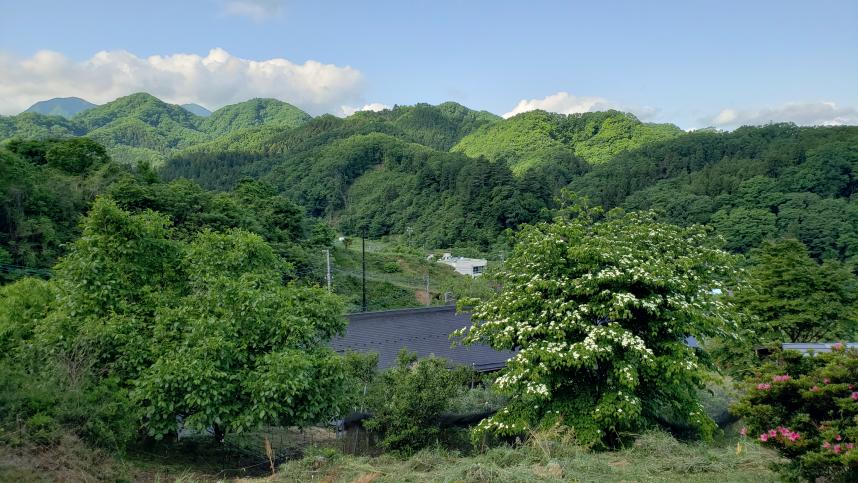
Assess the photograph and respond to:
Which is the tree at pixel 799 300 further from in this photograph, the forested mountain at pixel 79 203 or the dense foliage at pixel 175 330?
the forested mountain at pixel 79 203

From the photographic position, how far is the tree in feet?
59.7

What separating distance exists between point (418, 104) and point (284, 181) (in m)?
77.1

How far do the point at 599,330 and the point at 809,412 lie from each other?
2.77 m

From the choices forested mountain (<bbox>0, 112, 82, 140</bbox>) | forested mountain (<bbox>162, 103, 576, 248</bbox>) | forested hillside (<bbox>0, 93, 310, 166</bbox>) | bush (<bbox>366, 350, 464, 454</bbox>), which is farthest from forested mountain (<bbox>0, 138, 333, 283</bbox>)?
forested mountain (<bbox>0, 112, 82, 140</bbox>)

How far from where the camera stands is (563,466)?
7.15m

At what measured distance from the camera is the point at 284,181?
93500 mm

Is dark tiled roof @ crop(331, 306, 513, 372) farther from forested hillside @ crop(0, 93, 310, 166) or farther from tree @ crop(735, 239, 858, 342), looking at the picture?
forested hillside @ crop(0, 93, 310, 166)

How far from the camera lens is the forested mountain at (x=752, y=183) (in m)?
48.3

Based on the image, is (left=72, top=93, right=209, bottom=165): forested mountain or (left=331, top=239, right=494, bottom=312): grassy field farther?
(left=72, top=93, right=209, bottom=165): forested mountain

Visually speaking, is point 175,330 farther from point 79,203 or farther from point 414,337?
point 79,203

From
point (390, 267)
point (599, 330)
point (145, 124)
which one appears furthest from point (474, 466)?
point (145, 124)

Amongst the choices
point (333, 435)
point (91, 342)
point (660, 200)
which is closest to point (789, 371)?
point (333, 435)

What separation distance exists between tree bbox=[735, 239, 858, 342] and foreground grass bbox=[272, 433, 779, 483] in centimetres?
1189

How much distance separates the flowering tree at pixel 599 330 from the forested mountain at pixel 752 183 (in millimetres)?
43096
